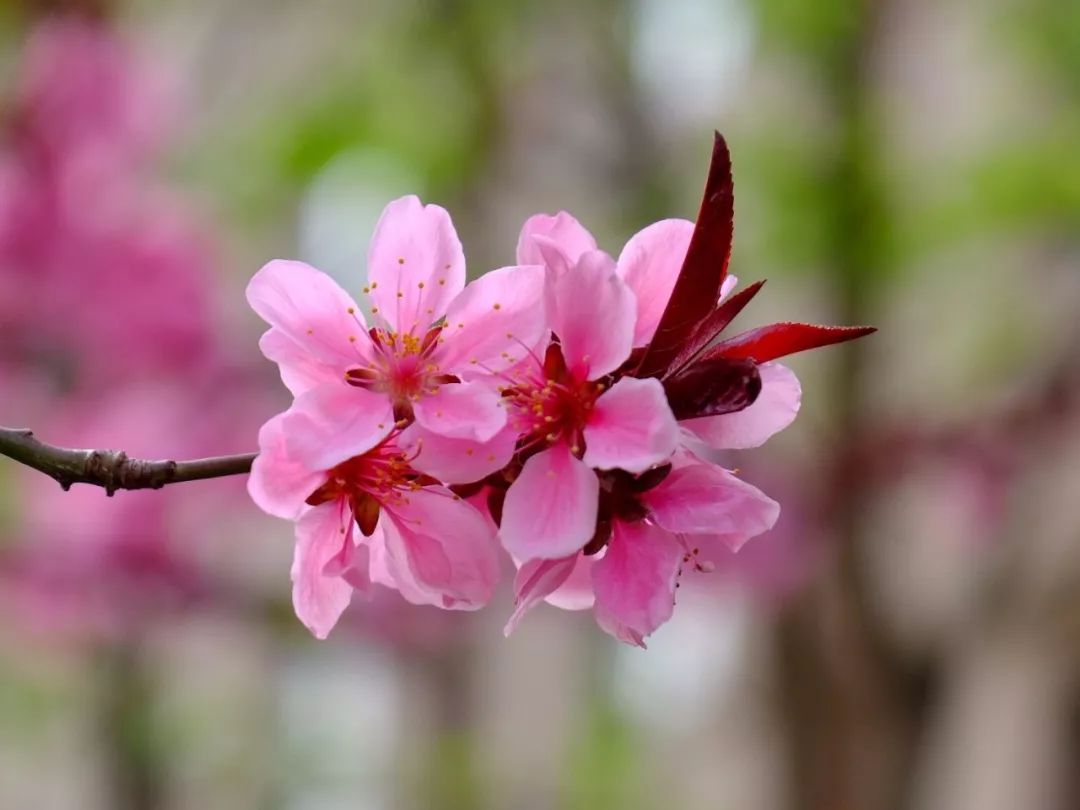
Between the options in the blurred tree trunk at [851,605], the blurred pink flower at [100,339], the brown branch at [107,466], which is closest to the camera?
the brown branch at [107,466]

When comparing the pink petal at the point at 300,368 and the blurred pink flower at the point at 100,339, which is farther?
the blurred pink flower at the point at 100,339

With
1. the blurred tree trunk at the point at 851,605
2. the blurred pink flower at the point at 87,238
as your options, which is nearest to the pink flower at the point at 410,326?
the blurred pink flower at the point at 87,238

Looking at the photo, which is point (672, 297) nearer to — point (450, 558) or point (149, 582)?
point (450, 558)

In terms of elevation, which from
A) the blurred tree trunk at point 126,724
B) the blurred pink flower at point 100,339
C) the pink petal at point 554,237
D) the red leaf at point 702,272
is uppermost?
the blurred pink flower at point 100,339

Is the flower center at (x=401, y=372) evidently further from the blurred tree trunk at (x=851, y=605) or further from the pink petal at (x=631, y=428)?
the blurred tree trunk at (x=851, y=605)

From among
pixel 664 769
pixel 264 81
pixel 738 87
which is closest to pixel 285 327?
pixel 738 87

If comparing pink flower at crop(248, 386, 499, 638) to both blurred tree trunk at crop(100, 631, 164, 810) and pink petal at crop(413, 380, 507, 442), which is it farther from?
blurred tree trunk at crop(100, 631, 164, 810)
